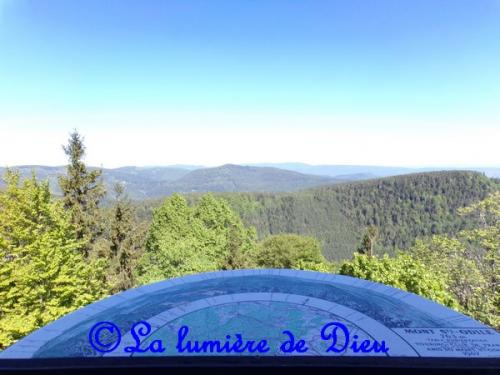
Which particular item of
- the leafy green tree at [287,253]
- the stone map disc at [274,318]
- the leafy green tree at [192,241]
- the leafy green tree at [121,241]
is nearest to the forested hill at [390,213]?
the leafy green tree at [287,253]

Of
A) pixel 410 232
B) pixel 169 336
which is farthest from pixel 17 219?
pixel 410 232

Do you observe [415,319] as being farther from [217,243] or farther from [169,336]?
[217,243]

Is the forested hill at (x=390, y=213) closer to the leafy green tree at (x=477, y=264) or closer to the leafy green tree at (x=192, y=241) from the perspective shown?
the leafy green tree at (x=192, y=241)

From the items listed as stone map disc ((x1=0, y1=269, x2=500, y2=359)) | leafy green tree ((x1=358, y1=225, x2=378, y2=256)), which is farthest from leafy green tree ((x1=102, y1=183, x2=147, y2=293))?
leafy green tree ((x1=358, y1=225, x2=378, y2=256))

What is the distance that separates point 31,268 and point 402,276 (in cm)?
1874

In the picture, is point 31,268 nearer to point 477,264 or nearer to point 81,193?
point 81,193

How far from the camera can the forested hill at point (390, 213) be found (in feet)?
543

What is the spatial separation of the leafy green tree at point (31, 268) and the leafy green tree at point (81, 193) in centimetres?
924

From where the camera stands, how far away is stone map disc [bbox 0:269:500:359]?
7750 millimetres

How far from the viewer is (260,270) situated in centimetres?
1391

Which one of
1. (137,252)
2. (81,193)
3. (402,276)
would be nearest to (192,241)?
(137,252)

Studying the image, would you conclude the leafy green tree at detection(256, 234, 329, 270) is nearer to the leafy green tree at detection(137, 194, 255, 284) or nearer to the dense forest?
the dense forest

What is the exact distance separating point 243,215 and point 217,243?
132 metres

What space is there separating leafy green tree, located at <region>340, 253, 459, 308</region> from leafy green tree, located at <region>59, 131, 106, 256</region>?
70.1 feet
